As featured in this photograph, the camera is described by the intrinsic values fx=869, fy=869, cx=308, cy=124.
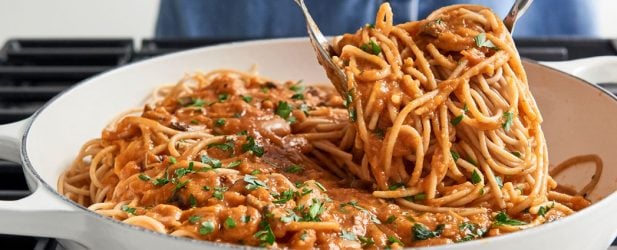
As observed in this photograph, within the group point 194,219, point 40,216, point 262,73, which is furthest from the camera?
point 262,73

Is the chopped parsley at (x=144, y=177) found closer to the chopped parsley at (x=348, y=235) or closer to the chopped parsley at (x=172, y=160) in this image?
the chopped parsley at (x=172, y=160)

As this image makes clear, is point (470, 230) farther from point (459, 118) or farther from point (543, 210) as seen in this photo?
point (459, 118)

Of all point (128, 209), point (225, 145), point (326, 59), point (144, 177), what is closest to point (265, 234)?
point (128, 209)

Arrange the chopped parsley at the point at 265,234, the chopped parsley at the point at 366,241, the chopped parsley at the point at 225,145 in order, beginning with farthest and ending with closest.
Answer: the chopped parsley at the point at 225,145 < the chopped parsley at the point at 366,241 < the chopped parsley at the point at 265,234

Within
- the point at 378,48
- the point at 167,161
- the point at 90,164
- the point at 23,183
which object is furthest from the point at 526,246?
the point at 23,183

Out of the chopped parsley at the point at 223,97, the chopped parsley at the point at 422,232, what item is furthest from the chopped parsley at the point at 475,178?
the chopped parsley at the point at 223,97

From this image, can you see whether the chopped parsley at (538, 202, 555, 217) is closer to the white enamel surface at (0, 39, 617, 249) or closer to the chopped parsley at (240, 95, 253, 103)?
the white enamel surface at (0, 39, 617, 249)
